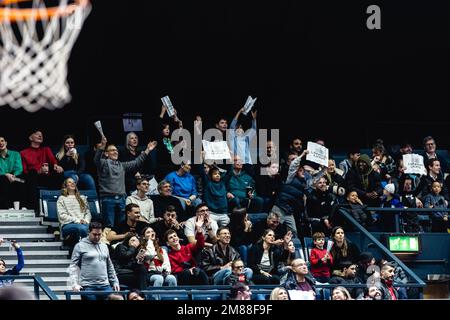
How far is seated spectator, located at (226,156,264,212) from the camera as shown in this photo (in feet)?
64.0

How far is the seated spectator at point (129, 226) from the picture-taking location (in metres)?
17.8

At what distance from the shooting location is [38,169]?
19.2 meters

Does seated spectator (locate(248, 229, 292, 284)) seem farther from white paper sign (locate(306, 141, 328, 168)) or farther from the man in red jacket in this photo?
white paper sign (locate(306, 141, 328, 168))

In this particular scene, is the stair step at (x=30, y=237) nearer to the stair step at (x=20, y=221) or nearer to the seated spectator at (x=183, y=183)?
the stair step at (x=20, y=221)

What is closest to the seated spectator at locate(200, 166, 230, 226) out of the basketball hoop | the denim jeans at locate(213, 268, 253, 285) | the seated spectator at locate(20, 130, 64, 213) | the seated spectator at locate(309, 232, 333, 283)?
the seated spectator at locate(309, 232, 333, 283)

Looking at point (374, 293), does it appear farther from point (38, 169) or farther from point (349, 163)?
point (38, 169)

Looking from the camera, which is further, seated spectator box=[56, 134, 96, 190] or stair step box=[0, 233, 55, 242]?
seated spectator box=[56, 134, 96, 190]

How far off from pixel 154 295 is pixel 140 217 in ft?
5.77

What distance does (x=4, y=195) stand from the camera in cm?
1905

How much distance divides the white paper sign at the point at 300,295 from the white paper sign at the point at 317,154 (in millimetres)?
3083

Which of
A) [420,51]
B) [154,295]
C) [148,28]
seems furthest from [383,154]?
[154,295]

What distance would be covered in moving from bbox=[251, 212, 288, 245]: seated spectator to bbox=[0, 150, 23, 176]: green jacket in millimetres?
3163

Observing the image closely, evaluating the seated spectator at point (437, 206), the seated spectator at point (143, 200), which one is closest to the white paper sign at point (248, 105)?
the seated spectator at point (143, 200)
